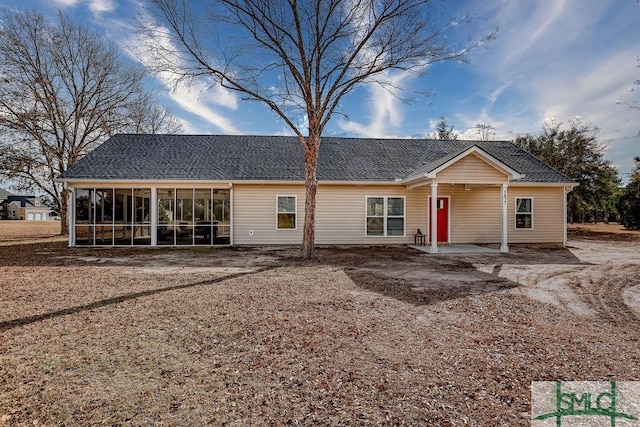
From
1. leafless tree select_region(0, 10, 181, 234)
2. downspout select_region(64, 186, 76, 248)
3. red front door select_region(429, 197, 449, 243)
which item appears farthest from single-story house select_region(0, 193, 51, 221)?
red front door select_region(429, 197, 449, 243)

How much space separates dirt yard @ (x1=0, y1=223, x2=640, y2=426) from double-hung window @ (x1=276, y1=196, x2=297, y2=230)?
6028 mm

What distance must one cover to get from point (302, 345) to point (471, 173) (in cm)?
1029

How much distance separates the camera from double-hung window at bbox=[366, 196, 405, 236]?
14117 mm

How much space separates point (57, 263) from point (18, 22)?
15.9 m

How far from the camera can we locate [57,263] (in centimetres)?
959

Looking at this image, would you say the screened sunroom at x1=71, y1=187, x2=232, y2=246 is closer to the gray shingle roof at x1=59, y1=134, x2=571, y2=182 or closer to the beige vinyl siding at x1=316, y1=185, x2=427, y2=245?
the gray shingle roof at x1=59, y1=134, x2=571, y2=182

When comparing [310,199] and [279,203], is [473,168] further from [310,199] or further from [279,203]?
[279,203]

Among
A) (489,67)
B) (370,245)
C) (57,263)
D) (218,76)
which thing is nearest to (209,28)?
(218,76)

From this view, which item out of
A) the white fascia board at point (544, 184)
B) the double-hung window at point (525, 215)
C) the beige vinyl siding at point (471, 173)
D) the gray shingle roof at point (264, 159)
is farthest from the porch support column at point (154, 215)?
the double-hung window at point (525, 215)

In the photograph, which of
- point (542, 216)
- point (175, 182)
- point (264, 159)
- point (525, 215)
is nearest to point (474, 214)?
point (525, 215)

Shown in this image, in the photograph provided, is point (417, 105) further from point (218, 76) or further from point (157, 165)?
point (157, 165)

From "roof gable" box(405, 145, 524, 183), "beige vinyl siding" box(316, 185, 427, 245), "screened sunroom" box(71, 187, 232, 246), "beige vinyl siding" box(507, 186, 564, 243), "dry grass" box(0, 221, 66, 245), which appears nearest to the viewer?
"roof gable" box(405, 145, 524, 183)

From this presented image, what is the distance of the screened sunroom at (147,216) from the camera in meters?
13.3

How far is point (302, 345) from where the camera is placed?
149 inches
